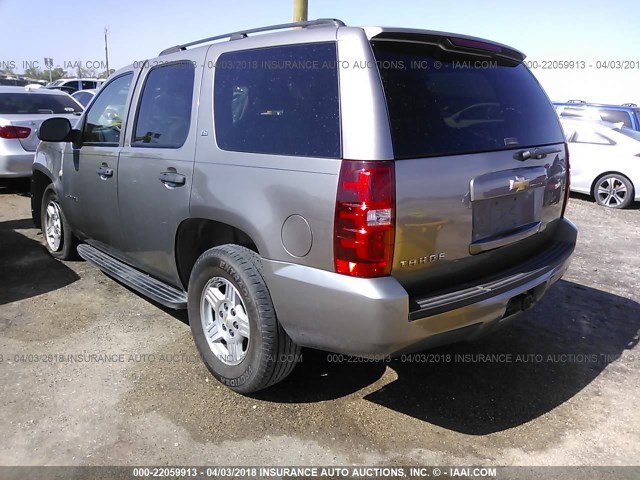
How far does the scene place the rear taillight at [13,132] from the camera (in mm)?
7366

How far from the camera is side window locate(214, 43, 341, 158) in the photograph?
247cm

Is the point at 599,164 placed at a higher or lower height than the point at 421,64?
lower

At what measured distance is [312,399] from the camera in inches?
120

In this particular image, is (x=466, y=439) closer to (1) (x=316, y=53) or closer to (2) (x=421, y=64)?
(2) (x=421, y=64)

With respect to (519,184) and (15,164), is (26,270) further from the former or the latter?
(519,184)

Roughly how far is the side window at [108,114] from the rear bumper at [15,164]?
12.3 feet

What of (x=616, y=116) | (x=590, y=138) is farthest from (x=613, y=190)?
(x=616, y=116)

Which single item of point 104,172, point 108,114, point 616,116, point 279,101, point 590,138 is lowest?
point 104,172

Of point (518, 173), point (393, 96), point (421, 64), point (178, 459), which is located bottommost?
point (178, 459)

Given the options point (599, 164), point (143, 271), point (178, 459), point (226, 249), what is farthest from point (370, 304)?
point (599, 164)

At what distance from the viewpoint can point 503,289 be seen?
2.68m

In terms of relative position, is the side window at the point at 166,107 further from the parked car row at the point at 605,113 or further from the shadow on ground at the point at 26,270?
the parked car row at the point at 605,113

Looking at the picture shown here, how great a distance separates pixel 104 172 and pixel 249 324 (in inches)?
77.1

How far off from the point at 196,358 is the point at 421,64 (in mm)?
2295
